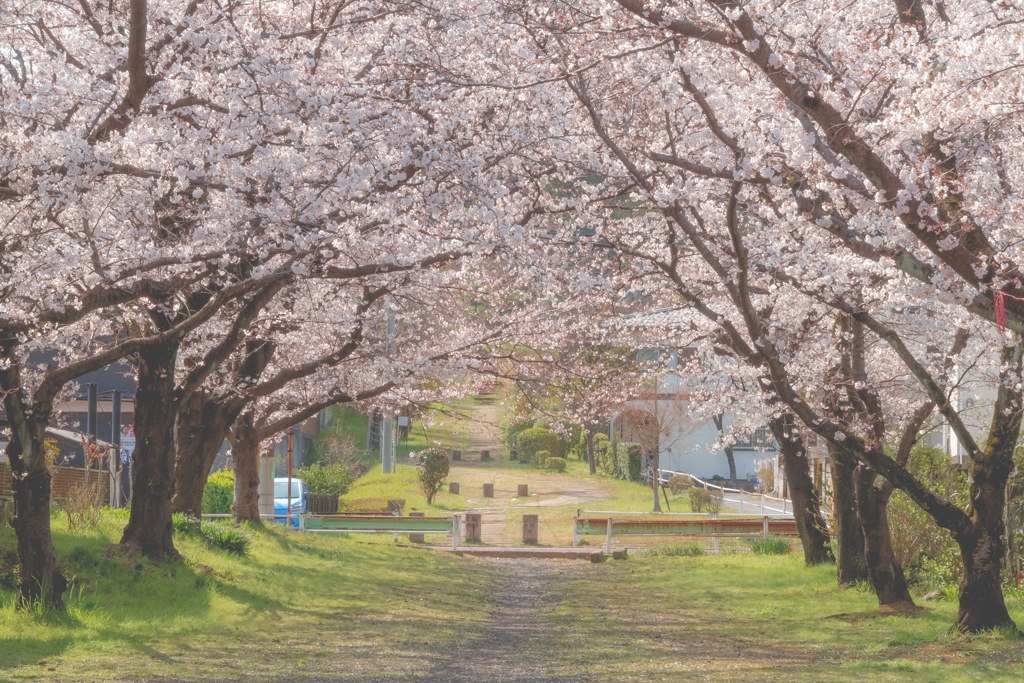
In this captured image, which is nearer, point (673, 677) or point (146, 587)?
point (673, 677)

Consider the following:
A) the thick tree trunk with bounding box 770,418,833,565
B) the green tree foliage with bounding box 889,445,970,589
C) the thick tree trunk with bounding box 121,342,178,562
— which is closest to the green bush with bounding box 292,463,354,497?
the thick tree trunk with bounding box 770,418,833,565

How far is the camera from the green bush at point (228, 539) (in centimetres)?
1775

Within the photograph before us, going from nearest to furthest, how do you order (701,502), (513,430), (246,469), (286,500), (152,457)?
(152,457), (246,469), (286,500), (701,502), (513,430)

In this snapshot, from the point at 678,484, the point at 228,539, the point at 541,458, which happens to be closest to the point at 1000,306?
the point at 228,539

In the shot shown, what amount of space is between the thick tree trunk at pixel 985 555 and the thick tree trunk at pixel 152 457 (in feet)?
32.0

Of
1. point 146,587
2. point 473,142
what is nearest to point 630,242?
point 473,142

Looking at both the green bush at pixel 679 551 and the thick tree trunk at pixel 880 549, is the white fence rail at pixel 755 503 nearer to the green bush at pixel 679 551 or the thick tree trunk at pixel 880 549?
the green bush at pixel 679 551

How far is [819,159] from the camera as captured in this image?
9383 millimetres

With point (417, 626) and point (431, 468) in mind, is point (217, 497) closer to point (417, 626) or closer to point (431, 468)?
point (431, 468)

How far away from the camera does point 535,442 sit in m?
52.1

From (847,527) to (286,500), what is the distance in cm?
1910

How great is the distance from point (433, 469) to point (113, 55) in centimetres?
2573

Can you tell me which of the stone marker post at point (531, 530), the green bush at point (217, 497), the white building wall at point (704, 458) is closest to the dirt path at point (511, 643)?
the stone marker post at point (531, 530)

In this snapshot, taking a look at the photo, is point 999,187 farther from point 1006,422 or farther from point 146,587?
point 146,587
